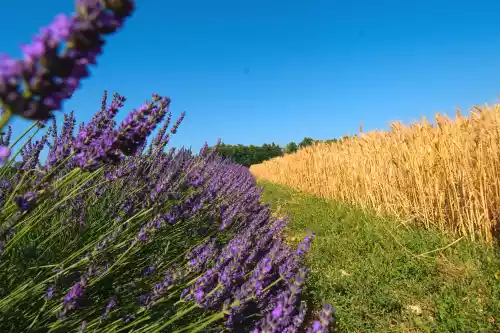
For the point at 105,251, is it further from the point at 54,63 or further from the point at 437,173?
the point at 437,173

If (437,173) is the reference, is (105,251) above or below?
below

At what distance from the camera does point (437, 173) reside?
189 inches

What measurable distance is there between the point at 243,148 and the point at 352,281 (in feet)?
153

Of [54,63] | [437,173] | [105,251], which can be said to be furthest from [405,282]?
[54,63]

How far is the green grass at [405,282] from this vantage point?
2703mm

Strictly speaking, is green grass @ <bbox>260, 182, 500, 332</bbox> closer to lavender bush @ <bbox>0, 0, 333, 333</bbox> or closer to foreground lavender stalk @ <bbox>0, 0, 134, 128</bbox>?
lavender bush @ <bbox>0, 0, 333, 333</bbox>

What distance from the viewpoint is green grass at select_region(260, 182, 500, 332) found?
106 inches

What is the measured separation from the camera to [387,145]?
6.34m

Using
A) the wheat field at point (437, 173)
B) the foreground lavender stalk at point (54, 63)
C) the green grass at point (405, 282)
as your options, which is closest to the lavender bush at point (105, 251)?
the foreground lavender stalk at point (54, 63)

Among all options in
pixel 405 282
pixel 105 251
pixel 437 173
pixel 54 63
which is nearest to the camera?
pixel 54 63

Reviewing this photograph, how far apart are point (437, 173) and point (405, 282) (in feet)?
6.51

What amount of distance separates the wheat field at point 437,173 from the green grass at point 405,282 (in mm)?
360

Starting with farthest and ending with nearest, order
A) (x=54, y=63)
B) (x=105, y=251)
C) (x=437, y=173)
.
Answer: (x=437, y=173) → (x=105, y=251) → (x=54, y=63)

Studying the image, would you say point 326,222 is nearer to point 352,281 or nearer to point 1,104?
point 352,281
